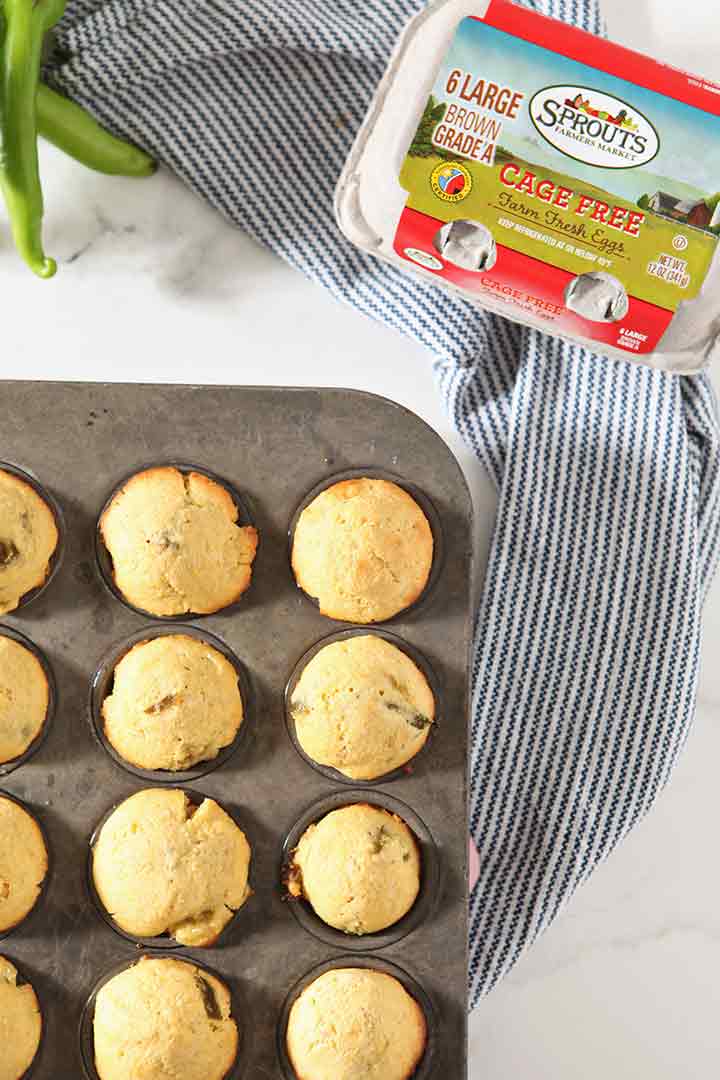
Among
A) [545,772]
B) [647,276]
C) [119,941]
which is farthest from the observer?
[545,772]

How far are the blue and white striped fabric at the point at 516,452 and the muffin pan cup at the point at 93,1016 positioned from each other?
1.57 feet

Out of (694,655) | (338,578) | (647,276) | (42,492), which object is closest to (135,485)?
(42,492)

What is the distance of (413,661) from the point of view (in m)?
1.67

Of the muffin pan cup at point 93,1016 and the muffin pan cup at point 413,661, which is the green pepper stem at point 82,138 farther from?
the muffin pan cup at point 93,1016

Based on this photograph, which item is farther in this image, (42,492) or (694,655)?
(694,655)

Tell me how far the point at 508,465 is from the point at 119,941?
0.99 meters

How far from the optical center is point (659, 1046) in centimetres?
210

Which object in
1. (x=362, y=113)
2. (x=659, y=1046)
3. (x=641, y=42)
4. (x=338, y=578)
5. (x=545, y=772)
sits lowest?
(x=659, y=1046)

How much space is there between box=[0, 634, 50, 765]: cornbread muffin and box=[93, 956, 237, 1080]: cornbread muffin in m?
0.36

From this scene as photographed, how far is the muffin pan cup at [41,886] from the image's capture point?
161 centimetres

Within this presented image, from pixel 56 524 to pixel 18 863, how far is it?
1.56 ft

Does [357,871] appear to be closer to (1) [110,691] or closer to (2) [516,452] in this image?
(1) [110,691]

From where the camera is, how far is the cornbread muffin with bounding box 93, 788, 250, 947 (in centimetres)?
160

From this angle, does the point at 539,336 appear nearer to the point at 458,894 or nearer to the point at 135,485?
the point at 135,485
